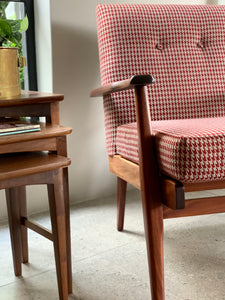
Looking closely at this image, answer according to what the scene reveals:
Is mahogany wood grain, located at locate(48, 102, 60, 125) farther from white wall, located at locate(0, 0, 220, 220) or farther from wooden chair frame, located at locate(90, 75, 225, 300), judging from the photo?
white wall, located at locate(0, 0, 220, 220)

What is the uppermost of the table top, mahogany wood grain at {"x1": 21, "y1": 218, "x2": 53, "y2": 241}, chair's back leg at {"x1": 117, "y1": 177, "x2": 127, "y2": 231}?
the table top

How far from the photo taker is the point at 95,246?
142 cm

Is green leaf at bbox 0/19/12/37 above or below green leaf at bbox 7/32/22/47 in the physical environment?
above

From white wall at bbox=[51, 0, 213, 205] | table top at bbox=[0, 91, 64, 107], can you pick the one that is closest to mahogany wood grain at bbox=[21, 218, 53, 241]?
table top at bbox=[0, 91, 64, 107]

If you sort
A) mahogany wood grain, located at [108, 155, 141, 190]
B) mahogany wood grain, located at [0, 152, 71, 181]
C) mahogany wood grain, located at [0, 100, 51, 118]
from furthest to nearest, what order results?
mahogany wood grain, located at [108, 155, 141, 190]
mahogany wood grain, located at [0, 100, 51, 118]
mahogany wood grain, located at [0, 152, 71, 181]

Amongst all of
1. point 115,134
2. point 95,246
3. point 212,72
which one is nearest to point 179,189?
point 115,134

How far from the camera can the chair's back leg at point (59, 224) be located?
98cm

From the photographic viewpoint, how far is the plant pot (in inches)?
39.5

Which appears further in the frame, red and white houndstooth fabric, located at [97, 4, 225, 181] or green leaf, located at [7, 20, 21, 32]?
red and white houndstooth fabric, located at [97, 4, 225, 181]

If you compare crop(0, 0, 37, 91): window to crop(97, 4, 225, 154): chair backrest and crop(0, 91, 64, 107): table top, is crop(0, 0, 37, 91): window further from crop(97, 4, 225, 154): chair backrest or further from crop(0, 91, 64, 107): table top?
crop(0, 91, 64, 107): table top

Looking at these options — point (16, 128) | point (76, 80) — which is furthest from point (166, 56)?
point (16, 128)

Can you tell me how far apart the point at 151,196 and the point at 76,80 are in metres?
0.86

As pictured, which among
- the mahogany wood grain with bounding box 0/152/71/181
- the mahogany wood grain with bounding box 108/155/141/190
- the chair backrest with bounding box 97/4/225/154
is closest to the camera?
the mahogany wood grain with bounding box 0/152/71/181

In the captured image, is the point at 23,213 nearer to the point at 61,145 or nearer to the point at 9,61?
the point at 61,145
